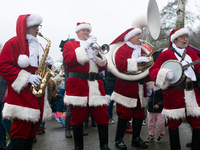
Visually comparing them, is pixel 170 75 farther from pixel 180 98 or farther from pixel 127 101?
pixel 127 101

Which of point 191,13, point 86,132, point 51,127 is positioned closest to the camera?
point 86,132

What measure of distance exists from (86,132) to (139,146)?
4.48ft

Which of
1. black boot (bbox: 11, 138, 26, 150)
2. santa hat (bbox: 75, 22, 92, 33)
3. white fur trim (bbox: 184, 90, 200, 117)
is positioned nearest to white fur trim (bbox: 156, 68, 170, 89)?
white fur trim (bbox: 184, 90, 200, 117)

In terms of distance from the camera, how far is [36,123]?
2.76 meters

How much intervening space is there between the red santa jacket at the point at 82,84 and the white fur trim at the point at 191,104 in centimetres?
120

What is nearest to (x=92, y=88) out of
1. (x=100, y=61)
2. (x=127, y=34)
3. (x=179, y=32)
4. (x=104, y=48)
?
(x=100, y=61)

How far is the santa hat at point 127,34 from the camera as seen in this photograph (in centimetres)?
399

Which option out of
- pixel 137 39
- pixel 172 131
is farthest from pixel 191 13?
pixel 172 131

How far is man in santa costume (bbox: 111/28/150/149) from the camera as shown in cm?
373

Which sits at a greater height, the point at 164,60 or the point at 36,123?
the point at 164,60

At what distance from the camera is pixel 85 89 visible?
3236 millimetres

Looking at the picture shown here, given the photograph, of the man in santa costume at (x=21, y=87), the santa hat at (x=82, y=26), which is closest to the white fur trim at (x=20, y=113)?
the man in santa costume at (x=21, y=87)

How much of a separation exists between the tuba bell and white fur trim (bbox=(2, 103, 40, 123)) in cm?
176

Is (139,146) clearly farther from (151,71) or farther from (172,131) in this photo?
(151,71)
